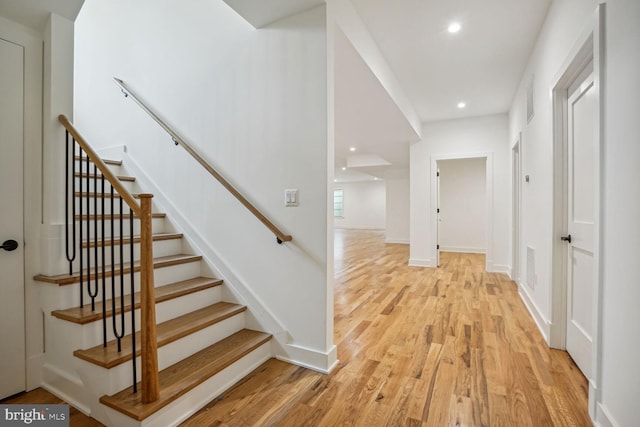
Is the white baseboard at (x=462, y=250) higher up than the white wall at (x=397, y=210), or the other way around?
the white wall at (x=397, y=210)

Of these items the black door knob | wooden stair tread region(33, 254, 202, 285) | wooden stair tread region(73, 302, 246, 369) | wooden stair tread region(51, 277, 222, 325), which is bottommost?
wooden stair tread region(73, 302, 246, 369)

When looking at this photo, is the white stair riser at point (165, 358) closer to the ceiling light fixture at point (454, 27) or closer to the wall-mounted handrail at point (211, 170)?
the wall-mounted handrail at point (211, 170)

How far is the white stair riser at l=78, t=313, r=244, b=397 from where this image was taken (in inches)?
60.1

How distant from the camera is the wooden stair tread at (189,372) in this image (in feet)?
4.72

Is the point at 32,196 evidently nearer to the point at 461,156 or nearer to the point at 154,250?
the point at 154,250

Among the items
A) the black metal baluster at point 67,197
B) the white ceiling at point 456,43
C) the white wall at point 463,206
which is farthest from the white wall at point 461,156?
the black metal baluster at point 67,197

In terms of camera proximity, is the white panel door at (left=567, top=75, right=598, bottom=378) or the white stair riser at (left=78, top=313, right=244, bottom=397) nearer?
the white stair riser at (left=78, top=313, right=244, bottom=397)

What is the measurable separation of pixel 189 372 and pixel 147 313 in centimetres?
53

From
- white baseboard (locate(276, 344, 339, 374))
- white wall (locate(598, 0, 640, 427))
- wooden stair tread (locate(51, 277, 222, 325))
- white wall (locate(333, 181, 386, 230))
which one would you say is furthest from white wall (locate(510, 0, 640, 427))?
white wall (locate(333, 181, 386, 230))

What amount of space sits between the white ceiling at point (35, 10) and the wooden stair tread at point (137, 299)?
1757mm

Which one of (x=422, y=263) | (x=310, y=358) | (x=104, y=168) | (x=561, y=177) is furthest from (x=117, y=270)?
(x=422, y=263)

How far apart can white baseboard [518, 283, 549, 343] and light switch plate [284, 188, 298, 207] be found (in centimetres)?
231

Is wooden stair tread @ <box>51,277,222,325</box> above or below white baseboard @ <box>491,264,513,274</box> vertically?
above

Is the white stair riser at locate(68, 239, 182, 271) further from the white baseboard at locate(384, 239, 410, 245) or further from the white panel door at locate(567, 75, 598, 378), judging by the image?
the white baseboard at locate(384, 239, 410, 245)
